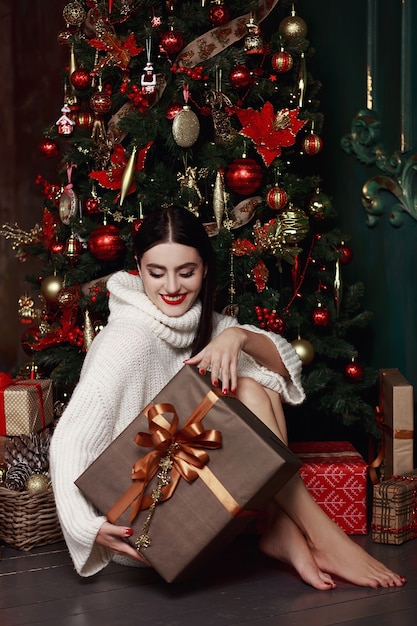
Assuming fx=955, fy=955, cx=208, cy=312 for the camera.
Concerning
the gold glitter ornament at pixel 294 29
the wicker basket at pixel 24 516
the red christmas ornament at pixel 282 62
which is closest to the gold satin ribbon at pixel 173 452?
the wicker basket at pixel 24 516

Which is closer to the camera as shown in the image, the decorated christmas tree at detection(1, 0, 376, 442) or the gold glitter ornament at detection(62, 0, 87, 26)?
the decorated christmas tree at detection(1, 0, 376, 442)

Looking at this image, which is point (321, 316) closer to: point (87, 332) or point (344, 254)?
point (344, 254)

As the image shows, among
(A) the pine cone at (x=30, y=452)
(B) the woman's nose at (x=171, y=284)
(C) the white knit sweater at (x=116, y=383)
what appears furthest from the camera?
(A) the pine cone at (x=30, y=452)

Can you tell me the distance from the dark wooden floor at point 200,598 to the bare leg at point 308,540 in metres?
0.04

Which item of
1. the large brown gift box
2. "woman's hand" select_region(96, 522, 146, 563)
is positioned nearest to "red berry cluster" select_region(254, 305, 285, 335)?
the large brown gift box

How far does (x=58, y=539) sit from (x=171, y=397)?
2.91 ft

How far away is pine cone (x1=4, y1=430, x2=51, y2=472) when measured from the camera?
9.71 feet

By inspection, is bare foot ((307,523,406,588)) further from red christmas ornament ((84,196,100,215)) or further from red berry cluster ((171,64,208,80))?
red berry cluster ((171,64,208,80))

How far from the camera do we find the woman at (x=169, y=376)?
2.37 meters

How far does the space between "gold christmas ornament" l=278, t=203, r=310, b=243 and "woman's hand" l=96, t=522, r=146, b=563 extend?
1.30 metres

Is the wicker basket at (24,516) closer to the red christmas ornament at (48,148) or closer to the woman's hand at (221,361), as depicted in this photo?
the woman's hand at (221,361)

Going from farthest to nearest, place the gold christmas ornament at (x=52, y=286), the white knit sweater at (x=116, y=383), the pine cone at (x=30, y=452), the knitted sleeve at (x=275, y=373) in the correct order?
the gold christmas ornament at (x=52, y=286)
the pine cone at (x=30, y=452)
the knitted sleeve at (x=275, y=373)
the white knit sweater at (x=116, y=383)

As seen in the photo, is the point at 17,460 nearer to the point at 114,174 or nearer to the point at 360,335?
the point at 114,174

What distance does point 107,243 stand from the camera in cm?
319
